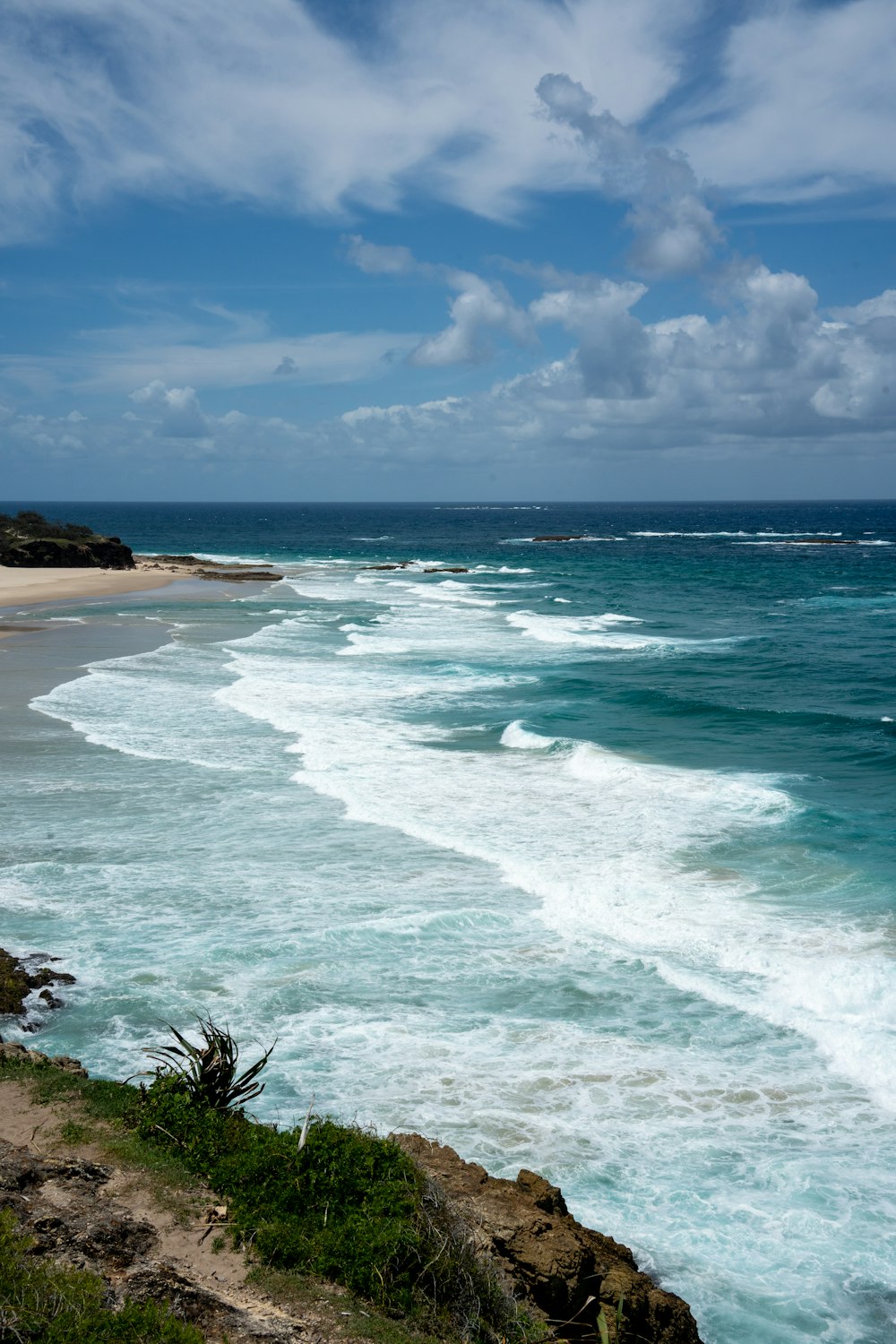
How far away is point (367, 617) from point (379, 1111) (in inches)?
1539

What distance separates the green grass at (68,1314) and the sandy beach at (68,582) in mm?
49129

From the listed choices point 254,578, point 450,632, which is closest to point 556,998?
point 450,632

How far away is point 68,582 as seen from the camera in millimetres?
61125

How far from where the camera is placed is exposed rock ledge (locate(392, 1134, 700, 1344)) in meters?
6.84

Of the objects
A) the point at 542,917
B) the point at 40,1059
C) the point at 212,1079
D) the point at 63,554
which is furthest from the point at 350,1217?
the point at 63,554

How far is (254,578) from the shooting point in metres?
67.9

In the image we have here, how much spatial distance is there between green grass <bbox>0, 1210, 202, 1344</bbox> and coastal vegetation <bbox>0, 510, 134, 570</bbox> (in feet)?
231

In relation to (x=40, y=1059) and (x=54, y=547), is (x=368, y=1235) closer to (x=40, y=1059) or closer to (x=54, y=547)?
(x=40, y=1059)

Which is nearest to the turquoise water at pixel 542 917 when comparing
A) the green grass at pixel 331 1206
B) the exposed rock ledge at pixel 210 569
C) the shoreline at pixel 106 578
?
the green grass at pixel 331 1206

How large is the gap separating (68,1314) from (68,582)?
197 ft

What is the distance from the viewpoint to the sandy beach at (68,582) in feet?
179

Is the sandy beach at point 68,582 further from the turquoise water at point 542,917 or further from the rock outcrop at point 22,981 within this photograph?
the rock outcrop at point 22,981

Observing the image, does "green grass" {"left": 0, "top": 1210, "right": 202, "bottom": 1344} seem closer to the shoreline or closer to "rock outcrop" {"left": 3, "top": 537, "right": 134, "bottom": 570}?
the shoreline

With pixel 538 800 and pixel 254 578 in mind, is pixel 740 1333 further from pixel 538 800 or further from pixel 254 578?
pixel 254 578
